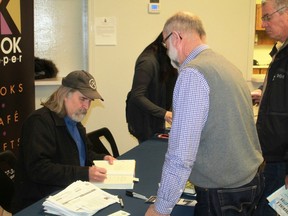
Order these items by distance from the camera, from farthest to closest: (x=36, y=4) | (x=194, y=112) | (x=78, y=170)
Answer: (x=36, y=4), (x=78, y=170), (x=194, y=112)

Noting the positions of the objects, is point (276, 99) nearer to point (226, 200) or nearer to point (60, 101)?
point (226, 200)

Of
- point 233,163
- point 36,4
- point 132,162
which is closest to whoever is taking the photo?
point 233,163

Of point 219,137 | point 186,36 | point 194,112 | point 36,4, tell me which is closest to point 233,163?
point 219,137

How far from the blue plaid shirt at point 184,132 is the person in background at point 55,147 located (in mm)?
656

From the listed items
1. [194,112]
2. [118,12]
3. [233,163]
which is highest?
[118,12]

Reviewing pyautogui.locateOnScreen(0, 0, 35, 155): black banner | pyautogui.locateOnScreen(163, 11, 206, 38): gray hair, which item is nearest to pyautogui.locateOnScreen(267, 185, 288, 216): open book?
pyautogui.locateOnScreen(163, 11, 206, 38): gray hair

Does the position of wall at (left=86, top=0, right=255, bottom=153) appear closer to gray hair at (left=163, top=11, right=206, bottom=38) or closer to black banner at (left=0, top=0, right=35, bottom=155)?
black banner at (left=0, top=0, right=35, bottom=155)

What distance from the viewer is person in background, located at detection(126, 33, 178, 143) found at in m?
2.85

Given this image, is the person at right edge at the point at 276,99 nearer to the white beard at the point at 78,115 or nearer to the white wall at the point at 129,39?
the white beard at the point at 78,115

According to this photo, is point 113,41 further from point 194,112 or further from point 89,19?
point 194,112

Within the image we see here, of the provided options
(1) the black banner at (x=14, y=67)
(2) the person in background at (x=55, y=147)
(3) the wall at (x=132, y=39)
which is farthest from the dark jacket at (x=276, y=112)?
(3) the wall at (x=132, y=39)

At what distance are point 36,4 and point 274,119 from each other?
293cm

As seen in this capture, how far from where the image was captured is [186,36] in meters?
1.63

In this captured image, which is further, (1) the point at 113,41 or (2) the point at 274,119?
(1) the point at 113,41
